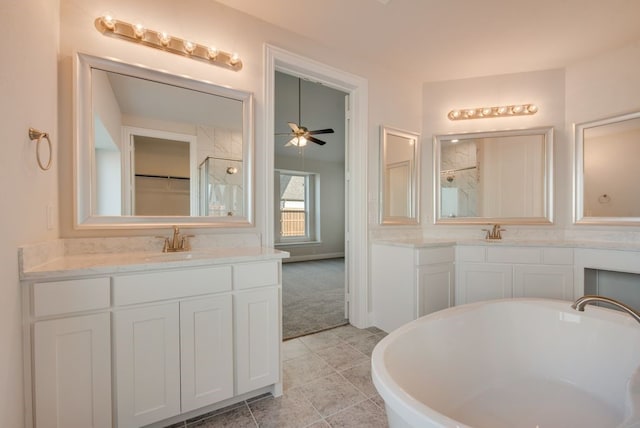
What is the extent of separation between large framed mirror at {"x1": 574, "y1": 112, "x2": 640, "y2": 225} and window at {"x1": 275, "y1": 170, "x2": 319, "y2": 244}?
16.8 ft

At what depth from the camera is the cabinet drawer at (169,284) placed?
1.30 meters

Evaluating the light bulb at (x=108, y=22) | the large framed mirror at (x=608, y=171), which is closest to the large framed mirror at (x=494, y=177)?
the large framed mirror at (x=608, y=171)

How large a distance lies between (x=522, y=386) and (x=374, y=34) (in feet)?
9.14

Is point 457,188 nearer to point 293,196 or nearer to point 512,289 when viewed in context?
point 512,289

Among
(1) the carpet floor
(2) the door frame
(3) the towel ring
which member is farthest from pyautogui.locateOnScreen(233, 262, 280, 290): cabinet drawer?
(2) the door frame

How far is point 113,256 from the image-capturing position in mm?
1563

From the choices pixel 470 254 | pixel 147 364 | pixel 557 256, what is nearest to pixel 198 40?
pixel 147 364

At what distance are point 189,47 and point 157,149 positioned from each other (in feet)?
2.37

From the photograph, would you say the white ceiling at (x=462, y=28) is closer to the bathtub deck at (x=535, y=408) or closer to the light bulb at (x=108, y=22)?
the light bulb at (x=108, y=22)

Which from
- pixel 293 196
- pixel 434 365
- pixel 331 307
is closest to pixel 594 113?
pixel 434 365

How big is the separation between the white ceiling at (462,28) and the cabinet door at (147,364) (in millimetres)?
2166

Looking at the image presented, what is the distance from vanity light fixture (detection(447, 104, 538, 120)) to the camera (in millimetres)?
2939

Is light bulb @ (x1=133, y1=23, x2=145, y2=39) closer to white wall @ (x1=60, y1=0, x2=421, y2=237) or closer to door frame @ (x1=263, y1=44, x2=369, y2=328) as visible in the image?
white wall @ (x1=60, y1=0, x2=421, y2=237)

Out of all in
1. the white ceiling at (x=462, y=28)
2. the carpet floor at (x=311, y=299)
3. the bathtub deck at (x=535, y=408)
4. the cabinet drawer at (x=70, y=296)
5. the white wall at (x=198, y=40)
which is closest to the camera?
the cabinet drawer at (x=70, y=296)
